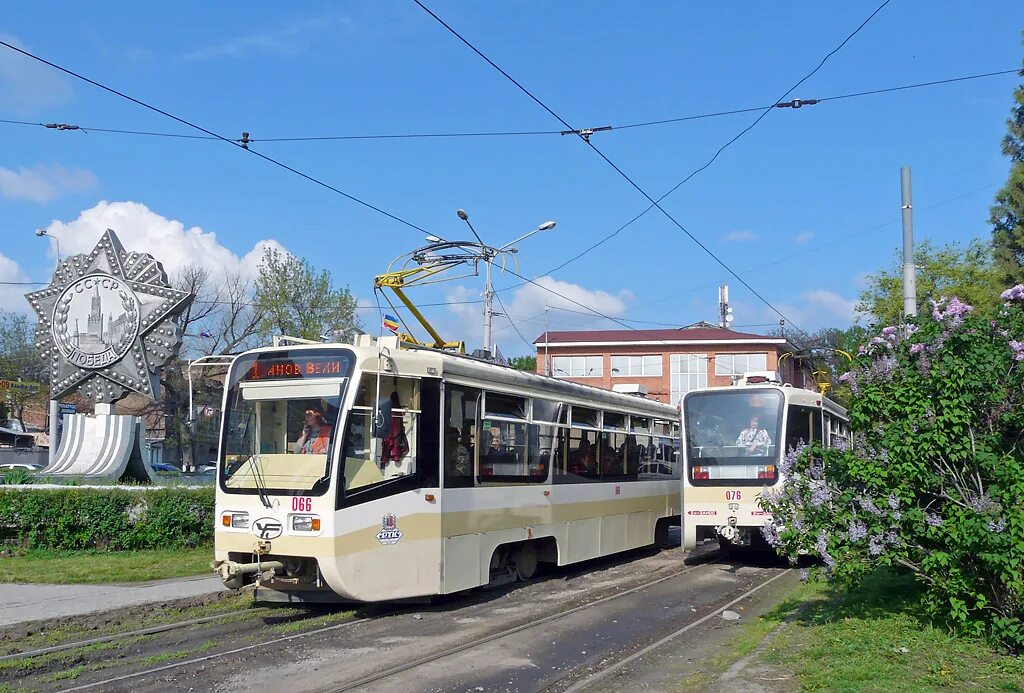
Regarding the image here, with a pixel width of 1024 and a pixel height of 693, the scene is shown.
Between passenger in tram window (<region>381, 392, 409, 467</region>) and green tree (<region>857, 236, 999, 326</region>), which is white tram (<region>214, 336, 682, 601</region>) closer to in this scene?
passenger in tram window (<region>381, 392, 409, 467</region>)

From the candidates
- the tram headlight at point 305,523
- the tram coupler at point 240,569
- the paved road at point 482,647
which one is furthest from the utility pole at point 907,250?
the tram coupler at point 240,569

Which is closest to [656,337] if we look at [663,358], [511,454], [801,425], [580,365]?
[663,358]

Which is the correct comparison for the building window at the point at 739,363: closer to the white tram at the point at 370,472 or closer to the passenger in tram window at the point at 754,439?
the passenger in tram window at the point at 754,439

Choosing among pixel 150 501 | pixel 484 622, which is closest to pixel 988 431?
pixel 484 622

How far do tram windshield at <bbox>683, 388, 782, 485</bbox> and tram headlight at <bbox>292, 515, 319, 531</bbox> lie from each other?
26.4ft

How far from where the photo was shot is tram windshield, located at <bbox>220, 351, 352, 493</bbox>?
1034cm

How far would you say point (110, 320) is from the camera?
76.3 feet

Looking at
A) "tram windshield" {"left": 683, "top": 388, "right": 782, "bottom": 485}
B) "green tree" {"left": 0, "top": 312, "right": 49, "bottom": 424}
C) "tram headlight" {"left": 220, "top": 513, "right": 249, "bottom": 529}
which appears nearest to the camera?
"tram headlight" {"left": 220, "top": 513, "right": 249, "bottom": 529}

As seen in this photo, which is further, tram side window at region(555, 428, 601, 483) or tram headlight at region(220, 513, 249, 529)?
tram side window at region(555, 428, 601, 483)

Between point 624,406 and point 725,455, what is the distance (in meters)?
2.10

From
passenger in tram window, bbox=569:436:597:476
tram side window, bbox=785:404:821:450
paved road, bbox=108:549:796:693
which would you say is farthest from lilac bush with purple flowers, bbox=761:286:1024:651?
tram side window, bbox=785:404:821:450

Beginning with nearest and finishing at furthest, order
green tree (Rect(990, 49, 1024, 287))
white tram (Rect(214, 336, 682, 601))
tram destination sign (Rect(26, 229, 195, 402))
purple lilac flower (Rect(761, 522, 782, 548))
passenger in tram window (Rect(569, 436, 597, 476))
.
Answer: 1. purple lilac flower (Rect(761, 522, 782, 548))
2. white tram (Rect(214, 336, 682, 601))
3. passenger in tram window (Rect(569, 436, 597, 476))
4. tram destination sign (Rect(26, 229, 195, 402))
5. green tree (Rect(990, 49, 1024, 287))

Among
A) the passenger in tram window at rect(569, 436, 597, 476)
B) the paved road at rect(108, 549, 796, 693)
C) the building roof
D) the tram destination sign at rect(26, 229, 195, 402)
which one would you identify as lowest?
the paved road at rect(108, 549, 796, 693)

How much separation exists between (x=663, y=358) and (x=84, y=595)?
61294 millimetres
